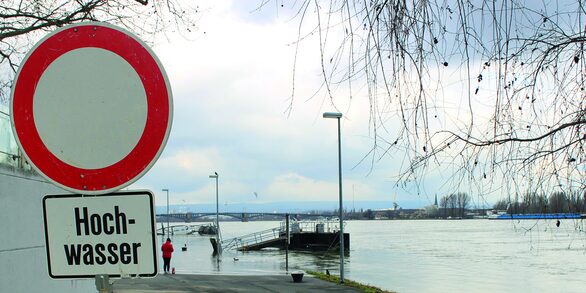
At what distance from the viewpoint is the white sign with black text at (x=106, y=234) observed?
2445 mm

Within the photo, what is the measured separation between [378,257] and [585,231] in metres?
56.3

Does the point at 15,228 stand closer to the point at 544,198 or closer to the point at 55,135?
the point at 55,135

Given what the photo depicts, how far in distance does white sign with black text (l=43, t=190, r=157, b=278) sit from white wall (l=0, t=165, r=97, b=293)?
4.20 meters

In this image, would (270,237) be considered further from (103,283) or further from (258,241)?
(103,283)

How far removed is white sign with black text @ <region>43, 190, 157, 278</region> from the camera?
8.02ft

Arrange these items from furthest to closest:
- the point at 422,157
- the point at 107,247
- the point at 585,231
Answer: the point at 585,231, the point at 422,157, the point at 107,247

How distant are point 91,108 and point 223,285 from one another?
19.2m

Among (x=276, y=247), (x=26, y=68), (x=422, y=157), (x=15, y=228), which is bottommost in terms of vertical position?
(x=276, y=247)

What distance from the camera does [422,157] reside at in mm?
3252

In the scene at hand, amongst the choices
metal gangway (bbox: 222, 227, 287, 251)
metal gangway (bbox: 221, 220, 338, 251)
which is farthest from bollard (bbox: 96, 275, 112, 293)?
metal gangway (bbox: 222, 227, 287, 251)

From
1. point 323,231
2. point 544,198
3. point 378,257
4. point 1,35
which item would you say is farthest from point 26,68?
point 323,231

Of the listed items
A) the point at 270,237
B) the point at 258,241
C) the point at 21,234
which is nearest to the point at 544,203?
the point at 21,234

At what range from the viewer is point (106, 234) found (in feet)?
8.02

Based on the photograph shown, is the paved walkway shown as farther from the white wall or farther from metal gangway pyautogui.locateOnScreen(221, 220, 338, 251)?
metal gangway pyautogui.locateOnScreen(221, 220, 338, 251)
